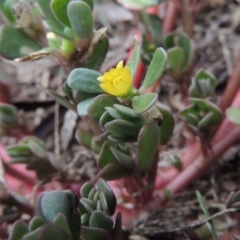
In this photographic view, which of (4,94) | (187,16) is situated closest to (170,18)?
(187,16)

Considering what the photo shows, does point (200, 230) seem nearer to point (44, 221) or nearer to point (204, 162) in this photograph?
point (204, 162)

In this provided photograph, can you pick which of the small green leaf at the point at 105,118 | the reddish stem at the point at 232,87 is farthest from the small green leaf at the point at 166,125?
the reddish stem at the point at 232,87

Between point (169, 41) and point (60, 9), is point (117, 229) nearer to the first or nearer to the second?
point (60, 9)

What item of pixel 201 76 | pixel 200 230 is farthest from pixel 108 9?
pixel 200 230

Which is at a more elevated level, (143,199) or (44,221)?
(44,221)

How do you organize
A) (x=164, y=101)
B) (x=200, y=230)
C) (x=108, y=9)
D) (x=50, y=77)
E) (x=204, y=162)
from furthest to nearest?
(x=108, y=9) < (x=50, y=77) < (x=164, y=101) < (x=204, y=162) < (x=200, y=230)

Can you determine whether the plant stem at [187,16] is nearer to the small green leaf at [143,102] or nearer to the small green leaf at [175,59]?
the small green leaf at [175,59]
